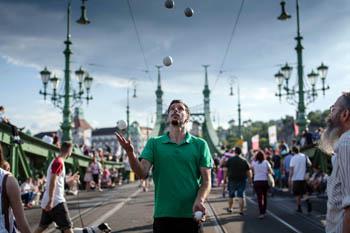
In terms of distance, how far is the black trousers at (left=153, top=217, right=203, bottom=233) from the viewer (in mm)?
3340

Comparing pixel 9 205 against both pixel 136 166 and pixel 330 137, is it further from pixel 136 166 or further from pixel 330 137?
pixel 330 137

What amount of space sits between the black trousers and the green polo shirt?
0.04 metres

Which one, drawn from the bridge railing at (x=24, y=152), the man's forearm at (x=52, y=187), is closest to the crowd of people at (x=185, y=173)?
the man's forearm at (x=52, y=187)

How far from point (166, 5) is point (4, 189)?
546 centimetres

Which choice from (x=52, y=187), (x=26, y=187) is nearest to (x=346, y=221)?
(x=52, y=187)

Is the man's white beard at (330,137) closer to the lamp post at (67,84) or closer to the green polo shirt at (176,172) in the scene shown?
the green polo shirt at (176,172)

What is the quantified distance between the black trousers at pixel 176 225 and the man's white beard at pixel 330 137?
4.06ft

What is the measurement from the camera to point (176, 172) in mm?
3412

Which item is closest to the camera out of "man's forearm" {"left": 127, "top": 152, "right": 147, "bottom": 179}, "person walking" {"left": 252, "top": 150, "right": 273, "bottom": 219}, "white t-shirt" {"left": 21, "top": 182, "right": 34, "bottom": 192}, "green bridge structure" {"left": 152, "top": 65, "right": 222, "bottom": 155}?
"man's forearm" {"left": 127, "top": 152, "right": 147, "bottom": 179}

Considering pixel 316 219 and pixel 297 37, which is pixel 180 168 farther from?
pixel 297 37

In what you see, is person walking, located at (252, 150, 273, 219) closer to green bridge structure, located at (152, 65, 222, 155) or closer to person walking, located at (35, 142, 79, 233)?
person walking, located at (35, 142, 79, 233)

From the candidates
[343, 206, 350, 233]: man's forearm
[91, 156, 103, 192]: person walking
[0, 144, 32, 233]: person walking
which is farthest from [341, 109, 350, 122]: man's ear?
[91, 156, 103, 192]: person walking

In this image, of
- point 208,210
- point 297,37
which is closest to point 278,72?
point 297,37

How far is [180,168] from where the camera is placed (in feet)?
11.2
